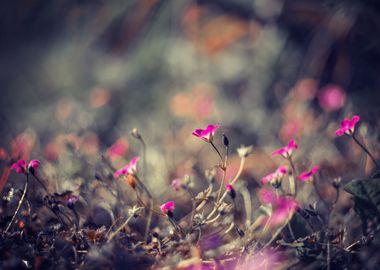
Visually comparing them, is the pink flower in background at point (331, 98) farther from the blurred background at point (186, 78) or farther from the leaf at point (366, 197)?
the leaf at point (366, 197)

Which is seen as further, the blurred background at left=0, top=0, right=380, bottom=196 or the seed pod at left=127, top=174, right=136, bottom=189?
the blurred background at left=0, top=0, right=380, bottom=196

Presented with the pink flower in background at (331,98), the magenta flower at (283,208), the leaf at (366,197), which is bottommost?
the magenta flower at (283,208)

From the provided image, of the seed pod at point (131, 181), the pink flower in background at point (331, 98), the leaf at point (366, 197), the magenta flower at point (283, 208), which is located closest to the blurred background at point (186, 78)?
the pink flower in background at point (331, 98)

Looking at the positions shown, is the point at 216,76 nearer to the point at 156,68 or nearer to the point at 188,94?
the point at 188,94

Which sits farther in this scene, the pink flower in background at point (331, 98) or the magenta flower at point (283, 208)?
the pink flower in background at point (331, 98)

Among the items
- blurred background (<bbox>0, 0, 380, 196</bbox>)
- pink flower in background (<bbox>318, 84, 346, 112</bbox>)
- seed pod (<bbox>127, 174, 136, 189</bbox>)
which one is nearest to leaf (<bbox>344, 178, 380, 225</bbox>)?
blurred background (<bbox>0, 0, 380, 196</bbox>)

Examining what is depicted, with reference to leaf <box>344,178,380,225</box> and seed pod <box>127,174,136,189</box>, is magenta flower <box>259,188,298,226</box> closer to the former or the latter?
leaf <box>344,178,380,225</box>

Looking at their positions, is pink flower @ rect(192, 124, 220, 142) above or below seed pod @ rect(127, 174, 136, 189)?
above
